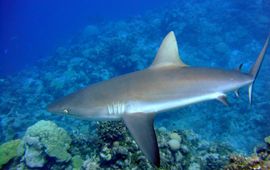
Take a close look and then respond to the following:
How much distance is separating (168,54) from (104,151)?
10.5 feet

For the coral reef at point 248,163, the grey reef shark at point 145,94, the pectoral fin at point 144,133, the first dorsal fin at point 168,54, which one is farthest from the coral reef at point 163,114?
the first dorsal fin at point 168,54

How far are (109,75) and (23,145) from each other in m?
10.7

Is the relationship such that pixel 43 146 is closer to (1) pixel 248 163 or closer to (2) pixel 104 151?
(2) pixel 104 151

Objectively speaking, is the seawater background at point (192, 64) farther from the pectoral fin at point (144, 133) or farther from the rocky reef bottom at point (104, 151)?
the pectoral fin at point (144, 133)

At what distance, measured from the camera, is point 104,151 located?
22.6 ft

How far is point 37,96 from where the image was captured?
65.0ft

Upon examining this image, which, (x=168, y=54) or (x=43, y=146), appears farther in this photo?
(x=43, y=146)

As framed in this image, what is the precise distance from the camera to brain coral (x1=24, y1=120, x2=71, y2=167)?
8.95m

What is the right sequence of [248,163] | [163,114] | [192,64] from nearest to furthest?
[248,163], [163,114], [192,64]

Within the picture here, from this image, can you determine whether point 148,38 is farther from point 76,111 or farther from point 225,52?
point 76,111

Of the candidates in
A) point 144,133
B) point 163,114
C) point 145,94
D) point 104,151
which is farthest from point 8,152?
point 163,114

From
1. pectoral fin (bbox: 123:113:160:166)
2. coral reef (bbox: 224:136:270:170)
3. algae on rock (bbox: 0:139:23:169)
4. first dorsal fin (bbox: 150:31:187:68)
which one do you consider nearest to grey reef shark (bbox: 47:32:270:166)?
pectoral fin (bbox: 123:113:160:166)

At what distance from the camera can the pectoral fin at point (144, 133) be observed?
377cm

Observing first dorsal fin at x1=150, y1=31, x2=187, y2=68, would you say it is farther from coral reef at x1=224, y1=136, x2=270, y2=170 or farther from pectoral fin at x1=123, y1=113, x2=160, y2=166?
coral reef at x1=224, y1=136, x2=270, y2=170
